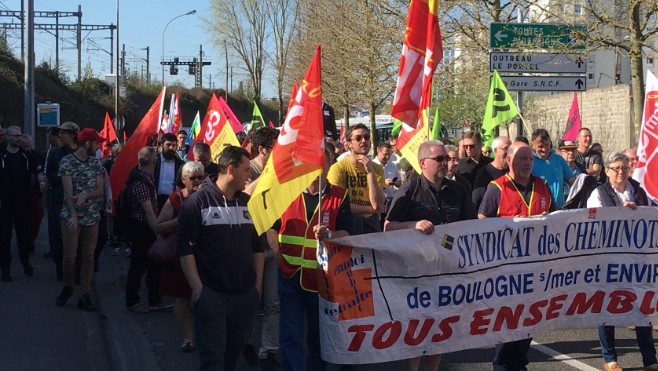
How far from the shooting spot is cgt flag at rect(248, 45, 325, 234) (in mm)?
5121

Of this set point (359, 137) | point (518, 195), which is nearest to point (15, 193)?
point (359, 137)

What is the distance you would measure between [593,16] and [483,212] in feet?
26.0

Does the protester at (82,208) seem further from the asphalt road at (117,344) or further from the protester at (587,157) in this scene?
the protester at (587,157)

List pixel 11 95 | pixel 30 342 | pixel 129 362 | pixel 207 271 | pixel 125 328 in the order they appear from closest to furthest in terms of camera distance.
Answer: pixel 207 271
pixel 129 362
pixel 30 342
pixel 125 328
pixel 11 95

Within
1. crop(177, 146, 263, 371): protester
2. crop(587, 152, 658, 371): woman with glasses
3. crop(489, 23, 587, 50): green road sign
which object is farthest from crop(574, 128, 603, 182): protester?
crop(177, 146, 263, 371): protester

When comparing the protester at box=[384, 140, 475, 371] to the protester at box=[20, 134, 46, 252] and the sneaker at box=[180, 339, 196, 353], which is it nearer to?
the sneaker at box=[180, 339, 196, 353]

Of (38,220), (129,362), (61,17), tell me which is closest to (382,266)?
(129,362)

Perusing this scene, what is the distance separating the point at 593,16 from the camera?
517 inches

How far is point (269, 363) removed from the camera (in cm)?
679

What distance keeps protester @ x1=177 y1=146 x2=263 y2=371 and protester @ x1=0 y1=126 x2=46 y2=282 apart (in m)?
6.39

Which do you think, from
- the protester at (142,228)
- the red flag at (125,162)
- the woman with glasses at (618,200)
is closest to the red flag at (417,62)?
the woman with glasses at (618,200)

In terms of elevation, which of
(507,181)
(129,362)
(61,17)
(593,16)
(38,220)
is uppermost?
(61,17)

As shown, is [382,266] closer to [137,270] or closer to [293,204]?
[293,204]

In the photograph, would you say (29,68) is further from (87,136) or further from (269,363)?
(269,363)
